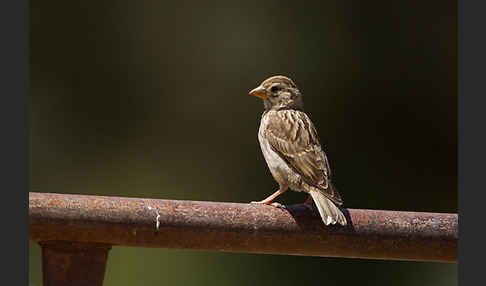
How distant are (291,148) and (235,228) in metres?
0.97

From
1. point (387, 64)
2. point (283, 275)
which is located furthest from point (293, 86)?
point (387, 64)

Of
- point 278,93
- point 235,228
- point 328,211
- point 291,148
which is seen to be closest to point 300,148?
point 291,148

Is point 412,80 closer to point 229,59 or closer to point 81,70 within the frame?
point 229,59

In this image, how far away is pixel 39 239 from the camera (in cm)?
283

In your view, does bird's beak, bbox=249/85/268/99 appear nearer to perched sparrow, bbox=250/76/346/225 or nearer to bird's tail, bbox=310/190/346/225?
perched sparrow, bbox=250/76/346/225

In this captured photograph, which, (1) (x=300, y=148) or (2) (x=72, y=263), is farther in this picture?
(1) (x=300, y=148)

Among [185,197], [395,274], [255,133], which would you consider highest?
[255,133]

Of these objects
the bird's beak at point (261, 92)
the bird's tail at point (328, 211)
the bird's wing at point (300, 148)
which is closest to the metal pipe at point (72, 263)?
the bird's tail at point (328, 211)

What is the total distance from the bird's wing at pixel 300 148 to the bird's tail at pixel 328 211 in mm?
73

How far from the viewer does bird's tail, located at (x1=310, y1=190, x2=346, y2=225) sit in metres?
3.00

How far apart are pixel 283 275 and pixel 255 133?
1.11 metres

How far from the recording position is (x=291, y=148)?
380cm

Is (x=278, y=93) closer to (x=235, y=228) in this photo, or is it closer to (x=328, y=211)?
(x=328, y=211)

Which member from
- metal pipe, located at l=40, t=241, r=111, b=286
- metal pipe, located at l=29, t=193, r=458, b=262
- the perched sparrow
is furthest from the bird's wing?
metal pipe, located at l=40, t=241, r=111, b=286
